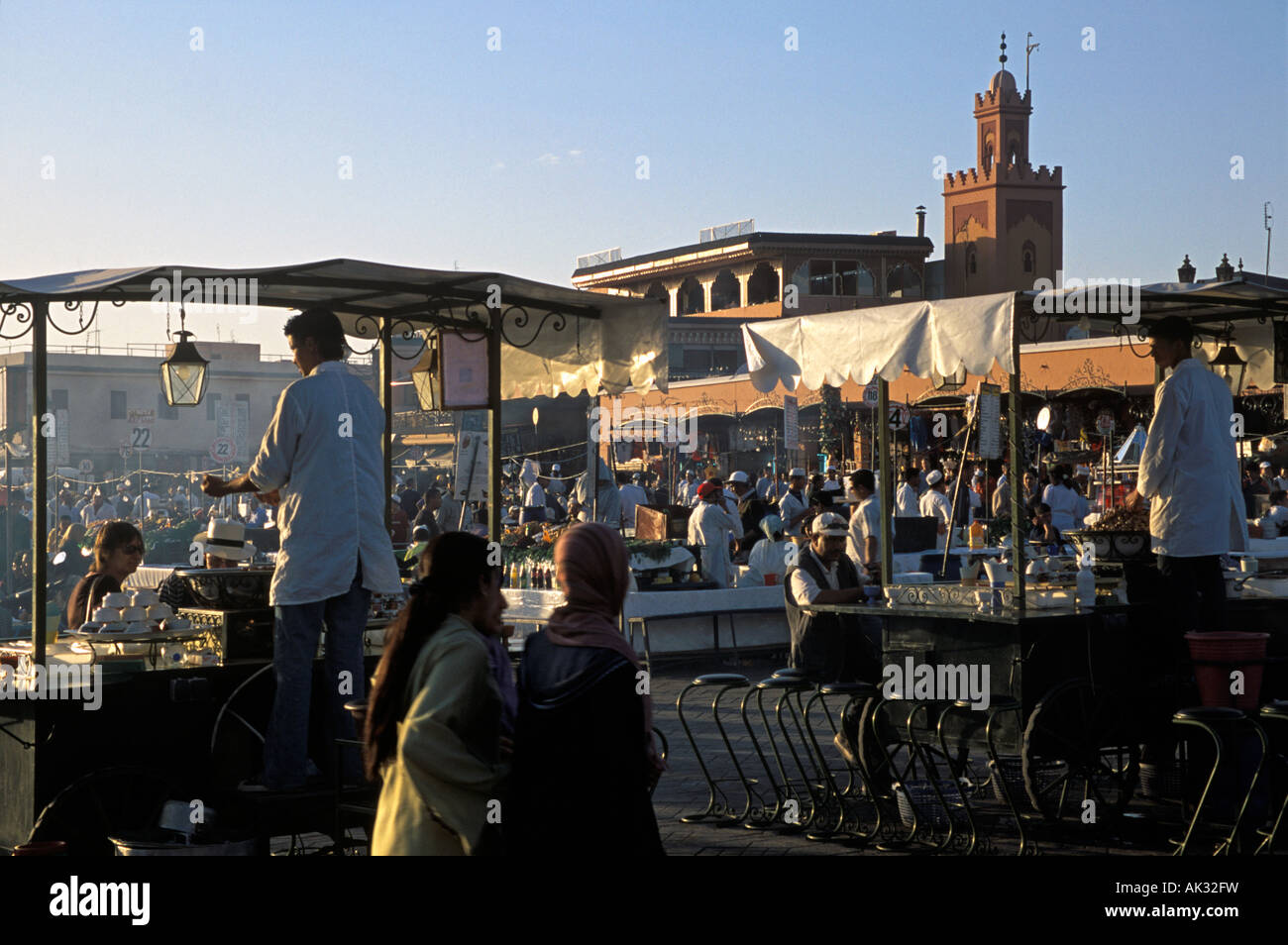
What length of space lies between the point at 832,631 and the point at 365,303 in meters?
3.02

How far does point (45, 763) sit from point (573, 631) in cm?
304

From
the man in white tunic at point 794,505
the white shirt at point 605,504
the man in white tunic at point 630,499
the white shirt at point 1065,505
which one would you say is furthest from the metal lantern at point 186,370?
the man in white tunic at point 630,499

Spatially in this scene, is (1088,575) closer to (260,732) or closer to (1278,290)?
(1278,290)

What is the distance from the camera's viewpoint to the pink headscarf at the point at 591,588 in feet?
12.8

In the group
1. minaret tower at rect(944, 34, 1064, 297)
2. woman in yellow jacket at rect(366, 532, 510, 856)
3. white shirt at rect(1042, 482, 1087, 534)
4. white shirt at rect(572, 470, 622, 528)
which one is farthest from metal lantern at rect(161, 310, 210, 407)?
minaret tower at rect(944, 34, 1064, 297)

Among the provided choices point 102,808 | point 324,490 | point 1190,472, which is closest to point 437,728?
point 324,490

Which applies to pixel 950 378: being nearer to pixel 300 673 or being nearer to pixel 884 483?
pixel 884 483

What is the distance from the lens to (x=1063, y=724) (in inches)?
283

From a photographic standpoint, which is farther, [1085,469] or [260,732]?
[1085,469]

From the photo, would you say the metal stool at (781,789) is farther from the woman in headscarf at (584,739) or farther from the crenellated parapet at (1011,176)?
the crenellated parapet at (1011,176)

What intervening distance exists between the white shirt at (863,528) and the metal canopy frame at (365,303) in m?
4.59

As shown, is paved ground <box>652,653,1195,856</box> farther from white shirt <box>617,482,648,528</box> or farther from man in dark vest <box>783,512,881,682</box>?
white shirt <box>617,482,648,528</box>
